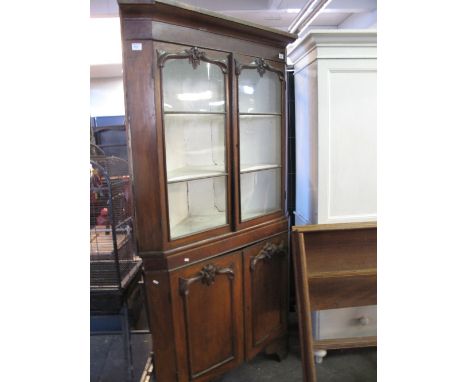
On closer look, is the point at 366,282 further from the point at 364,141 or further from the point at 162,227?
the point at 162,227

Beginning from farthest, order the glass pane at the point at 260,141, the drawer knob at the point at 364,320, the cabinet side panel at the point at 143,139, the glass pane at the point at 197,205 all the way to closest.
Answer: the drawer knob at the point at 364,320
the glass pane at the point at 260,141
the glass pane at the point at 197,205
the cabinet side panel at the point at 143,139

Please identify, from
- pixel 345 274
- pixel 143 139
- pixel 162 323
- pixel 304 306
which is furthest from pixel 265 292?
pixel 143 139

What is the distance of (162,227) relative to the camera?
1.45 meters

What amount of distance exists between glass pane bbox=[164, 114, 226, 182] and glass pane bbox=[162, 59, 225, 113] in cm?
6

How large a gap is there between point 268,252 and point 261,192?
35cm

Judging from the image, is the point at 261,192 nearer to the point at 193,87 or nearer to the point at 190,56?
the point at 193,87

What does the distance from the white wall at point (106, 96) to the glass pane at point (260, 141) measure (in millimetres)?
3683

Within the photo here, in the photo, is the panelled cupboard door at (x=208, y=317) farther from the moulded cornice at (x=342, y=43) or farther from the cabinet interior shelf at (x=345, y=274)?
the moulded cornice at (x=342, y=43)

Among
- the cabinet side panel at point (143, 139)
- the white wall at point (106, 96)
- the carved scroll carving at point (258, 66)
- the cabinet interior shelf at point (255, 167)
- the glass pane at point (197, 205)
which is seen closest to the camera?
the cabinet side panel at point (143, 139)

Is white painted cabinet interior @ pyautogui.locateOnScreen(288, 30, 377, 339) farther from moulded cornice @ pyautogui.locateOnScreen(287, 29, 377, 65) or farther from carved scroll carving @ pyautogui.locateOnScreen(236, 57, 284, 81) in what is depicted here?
carved scroll carving @ pyautogui.locateOnScreen(236, 57, 284, 81)

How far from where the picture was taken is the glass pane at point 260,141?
75.5 inches

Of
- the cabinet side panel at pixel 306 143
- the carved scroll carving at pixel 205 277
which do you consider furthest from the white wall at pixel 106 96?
the carved scroll carving at pixel 205 277

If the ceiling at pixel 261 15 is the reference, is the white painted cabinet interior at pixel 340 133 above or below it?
below

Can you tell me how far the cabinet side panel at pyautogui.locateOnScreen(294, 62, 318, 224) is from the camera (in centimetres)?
201
